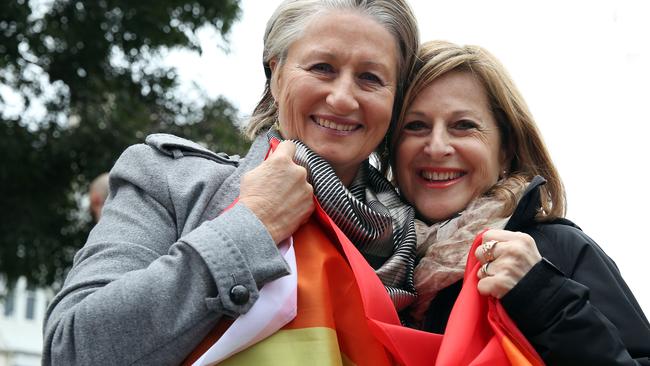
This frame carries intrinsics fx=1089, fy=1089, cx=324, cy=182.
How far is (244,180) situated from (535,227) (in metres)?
0.88

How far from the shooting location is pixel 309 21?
10.7 ft

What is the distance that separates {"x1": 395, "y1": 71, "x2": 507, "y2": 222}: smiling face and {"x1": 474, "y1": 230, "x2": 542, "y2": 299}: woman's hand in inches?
21.1

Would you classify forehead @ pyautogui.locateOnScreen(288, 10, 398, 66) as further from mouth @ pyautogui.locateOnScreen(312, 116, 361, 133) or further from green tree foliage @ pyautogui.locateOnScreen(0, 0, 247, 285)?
green tree foliage @ pyautogui.locateOnScreen(0, 0, 247, 285)

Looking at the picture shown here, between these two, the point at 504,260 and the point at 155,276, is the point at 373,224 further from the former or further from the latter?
the point at 155,276

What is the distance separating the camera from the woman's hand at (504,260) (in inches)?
110

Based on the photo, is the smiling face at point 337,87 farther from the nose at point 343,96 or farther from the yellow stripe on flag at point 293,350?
the yellow stripe on flag at point 293,350

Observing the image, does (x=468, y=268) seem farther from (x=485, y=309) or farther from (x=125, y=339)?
(x=125, y=339)

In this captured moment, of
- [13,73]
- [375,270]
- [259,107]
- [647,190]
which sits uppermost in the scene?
[259,107]

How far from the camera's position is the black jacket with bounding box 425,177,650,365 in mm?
2717

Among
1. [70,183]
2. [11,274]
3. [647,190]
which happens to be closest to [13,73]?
[70,183]

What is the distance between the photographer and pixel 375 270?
10.1 ft

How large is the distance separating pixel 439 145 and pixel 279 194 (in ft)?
2.55

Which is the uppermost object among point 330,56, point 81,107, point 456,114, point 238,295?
point 330,56

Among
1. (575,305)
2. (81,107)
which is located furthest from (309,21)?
(81,107)
